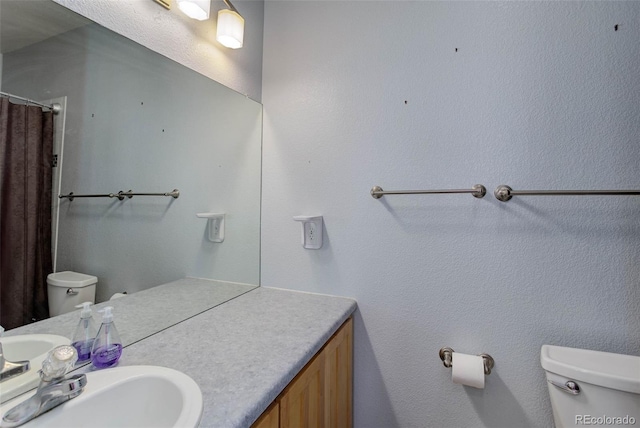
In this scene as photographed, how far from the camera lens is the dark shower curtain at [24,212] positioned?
0.62 m

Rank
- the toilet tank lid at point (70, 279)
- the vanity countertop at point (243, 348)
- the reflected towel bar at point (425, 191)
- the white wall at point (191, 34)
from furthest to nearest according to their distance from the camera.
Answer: the reflected towel bar at point (425, 191) → the white wall at point (191, 34) → the toilet tank lid at point (70, 279) → the vanity countertop at point (243, 348)

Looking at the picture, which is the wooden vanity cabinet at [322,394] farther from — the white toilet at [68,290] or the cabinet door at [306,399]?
the white toilet at [68,290]

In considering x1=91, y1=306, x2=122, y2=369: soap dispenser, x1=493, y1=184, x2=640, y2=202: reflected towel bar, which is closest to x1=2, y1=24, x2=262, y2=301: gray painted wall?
x1=91, y1=306, x2=122, y2=369: soap dispenser

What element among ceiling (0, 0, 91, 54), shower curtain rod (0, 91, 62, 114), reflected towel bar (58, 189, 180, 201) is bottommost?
reflected towel bar (58, 189, 180, 201)

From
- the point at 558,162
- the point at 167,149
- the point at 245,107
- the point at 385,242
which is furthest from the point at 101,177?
the point at 558,162

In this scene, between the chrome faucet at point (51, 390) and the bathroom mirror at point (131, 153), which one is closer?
the chrome faucet at point (51, 390)

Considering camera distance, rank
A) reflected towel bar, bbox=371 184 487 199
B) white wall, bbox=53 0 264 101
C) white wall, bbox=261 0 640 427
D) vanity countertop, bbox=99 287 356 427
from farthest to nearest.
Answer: reflected towel bar, bbox=371 184 487 199
white wall, bbox=261 0 640 427
white wall, bbox=53 0 264 101
vanity countertop, bbox=99 287 356 427

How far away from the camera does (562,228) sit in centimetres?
96

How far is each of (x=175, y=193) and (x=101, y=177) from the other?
0.29 metres

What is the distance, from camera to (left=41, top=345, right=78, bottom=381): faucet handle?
557 millimetres

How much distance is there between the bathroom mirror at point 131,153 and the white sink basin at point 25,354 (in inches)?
6.4

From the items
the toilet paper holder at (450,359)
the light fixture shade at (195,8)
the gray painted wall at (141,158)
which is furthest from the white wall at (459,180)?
the light fixture shade at (195,8)

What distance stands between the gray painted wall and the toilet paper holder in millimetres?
954

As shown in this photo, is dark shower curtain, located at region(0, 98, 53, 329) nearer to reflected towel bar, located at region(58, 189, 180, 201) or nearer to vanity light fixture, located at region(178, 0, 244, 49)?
reflected towel bar, located at region(58, 189, 180, 201)
